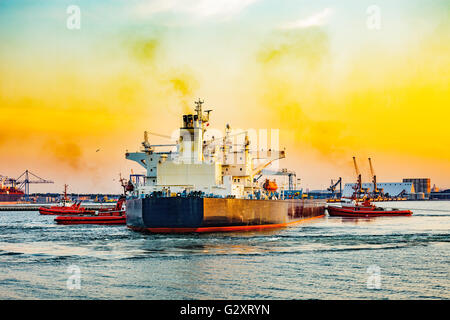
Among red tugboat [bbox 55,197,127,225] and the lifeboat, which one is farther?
the lifeboat

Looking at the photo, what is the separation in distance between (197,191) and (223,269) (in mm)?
19241

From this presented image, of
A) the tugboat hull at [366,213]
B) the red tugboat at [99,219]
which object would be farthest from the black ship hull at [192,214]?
the tugboat hull at [366,213]

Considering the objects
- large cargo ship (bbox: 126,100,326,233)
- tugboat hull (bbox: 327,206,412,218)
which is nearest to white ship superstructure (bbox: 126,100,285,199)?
large cargo ship (bbox: 126,100,326,233)

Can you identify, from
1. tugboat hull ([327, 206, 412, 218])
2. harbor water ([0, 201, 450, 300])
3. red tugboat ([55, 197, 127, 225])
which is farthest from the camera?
tugboat hull ([327, 206, 412, 218])

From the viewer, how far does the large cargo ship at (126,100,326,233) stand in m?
38.6

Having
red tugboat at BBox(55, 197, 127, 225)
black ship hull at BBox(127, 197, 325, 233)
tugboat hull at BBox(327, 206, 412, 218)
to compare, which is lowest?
tugboat hull at BBox(327, 206, 412, 218)

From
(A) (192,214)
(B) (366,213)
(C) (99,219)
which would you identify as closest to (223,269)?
(A) (192,214)

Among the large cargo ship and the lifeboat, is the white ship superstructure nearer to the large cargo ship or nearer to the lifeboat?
the large cargo ship

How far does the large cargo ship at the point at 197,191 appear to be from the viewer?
3856 centimetres

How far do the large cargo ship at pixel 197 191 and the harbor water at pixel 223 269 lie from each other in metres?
3.10

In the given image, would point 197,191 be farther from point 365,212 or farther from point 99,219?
Answer: point 365,212

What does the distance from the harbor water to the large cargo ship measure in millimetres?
3096

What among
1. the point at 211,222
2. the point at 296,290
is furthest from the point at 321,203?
the point at 296,290

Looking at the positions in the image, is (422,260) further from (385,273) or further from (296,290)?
(296,290)
